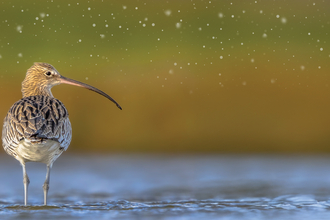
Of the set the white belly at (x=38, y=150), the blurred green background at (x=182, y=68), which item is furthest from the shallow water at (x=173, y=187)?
the blurred green background at (x=182, y=68)

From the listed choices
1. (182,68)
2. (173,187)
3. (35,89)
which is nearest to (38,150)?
(35,89)

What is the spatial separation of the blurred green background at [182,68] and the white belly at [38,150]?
4.85 metres

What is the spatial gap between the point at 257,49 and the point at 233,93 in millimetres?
2411

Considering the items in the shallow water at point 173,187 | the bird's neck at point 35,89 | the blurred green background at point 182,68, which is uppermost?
the blurred green background at point 182,68

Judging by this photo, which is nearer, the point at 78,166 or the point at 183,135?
the point at 78,166

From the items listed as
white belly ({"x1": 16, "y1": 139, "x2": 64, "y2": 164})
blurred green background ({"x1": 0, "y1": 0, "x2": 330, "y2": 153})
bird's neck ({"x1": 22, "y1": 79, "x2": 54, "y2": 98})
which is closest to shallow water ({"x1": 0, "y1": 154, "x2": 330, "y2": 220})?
white belly ({"x1": 16, "y1": 139, "x2": 64, "y2": 164})

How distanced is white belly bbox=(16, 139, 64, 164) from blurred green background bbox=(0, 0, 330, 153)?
15.9 feet

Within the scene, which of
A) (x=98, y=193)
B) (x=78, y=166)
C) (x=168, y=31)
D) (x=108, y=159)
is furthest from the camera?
(x=168, y=31)

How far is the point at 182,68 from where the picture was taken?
14.3m

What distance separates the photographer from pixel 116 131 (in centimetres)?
1288

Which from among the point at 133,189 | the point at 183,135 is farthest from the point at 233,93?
the point at 133,189

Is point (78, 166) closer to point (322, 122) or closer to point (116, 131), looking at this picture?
point (116, 131)

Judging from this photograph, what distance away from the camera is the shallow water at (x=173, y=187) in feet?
22.4

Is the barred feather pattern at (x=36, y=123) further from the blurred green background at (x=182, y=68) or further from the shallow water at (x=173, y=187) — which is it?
the blurred green background at (x=182, y=68)
